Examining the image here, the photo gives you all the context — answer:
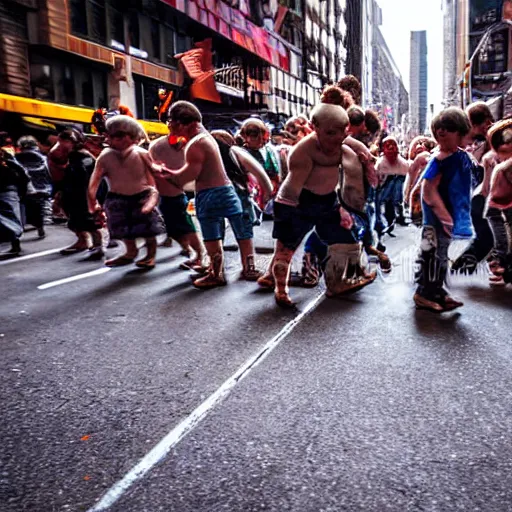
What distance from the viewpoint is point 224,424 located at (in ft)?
8.73

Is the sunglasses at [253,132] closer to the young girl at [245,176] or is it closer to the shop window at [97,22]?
the young girl at [245,176]

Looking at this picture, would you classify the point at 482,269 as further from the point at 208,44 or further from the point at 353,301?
the point at 208,44

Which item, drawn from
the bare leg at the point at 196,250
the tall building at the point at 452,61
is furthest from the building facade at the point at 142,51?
the tall building at the point at 452,61

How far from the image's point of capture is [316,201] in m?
4.95

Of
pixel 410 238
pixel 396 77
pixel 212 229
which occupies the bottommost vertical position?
pixel 410 238

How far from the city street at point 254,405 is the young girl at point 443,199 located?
37cm

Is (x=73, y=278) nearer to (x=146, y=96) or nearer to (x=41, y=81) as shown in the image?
(x=41, y=81)

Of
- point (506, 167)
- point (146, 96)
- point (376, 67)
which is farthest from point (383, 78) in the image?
point (506, 167)

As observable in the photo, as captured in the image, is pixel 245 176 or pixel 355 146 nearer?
pixel 355 146

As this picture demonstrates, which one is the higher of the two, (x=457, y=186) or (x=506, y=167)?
(x=506, y=167)

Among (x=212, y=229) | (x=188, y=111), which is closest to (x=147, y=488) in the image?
(x=212, y=229)

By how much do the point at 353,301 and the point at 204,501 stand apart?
10.7ft

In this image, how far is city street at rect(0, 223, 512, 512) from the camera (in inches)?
83.5

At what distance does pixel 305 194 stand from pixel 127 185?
8.34ft
